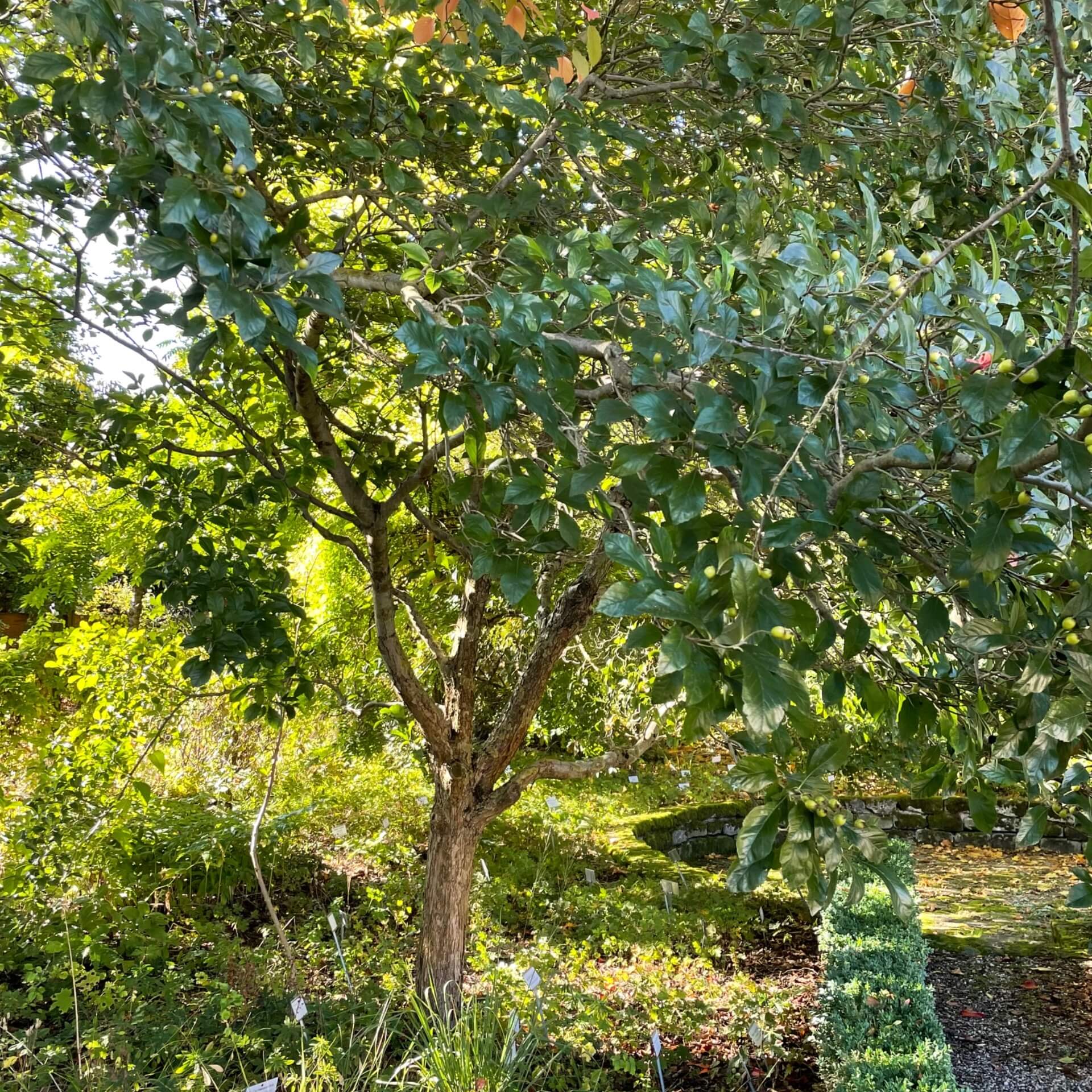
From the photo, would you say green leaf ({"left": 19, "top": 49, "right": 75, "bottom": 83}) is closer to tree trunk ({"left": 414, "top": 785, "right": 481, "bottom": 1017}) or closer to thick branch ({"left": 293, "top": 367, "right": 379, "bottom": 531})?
thick branch ({"left": 293, "top": 367, "right": 379, "bottom": 531})

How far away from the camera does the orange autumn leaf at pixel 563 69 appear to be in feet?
6.34

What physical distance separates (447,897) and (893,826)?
636 cm

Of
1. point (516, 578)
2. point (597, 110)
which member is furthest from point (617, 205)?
point (516, 578)

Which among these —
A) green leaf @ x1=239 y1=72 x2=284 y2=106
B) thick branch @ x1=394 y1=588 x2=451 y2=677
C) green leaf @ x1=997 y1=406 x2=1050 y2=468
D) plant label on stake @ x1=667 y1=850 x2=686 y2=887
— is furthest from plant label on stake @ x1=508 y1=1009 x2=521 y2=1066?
plant label on stake @ x1=667 y1=850 x2=686 y2=887

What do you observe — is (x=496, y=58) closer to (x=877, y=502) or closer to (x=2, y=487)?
(x=877, y=502)

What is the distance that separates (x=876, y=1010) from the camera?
123 inches

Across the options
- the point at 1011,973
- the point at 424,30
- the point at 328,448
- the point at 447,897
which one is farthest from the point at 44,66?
the point at 1011,973

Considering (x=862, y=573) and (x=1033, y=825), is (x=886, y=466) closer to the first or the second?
(x=862, y=573)

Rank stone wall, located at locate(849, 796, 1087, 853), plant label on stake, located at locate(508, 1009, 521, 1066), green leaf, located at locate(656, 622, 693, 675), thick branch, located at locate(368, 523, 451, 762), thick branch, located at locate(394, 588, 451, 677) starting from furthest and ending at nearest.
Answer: stone wall, located at locate(849, 796, 1087, 853), thick branch, located at locate(394, 588, 451, 677), thick branch, located at locate(368, 523, 451, 762), plant label on stake, located at locate(508, 1009, 521, 1066), green leaf, located at locate(656, 622, 693, 675)

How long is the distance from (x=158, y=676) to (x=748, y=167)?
339 cm

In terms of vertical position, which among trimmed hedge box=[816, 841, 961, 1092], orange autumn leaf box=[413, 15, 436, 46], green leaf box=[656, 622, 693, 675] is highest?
orange autumn leaf box=[413, 15, 436, 46]

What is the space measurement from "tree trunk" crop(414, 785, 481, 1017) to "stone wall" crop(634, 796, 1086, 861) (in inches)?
155

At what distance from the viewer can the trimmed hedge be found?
2.64 metres

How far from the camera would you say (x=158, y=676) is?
13.3 ft
